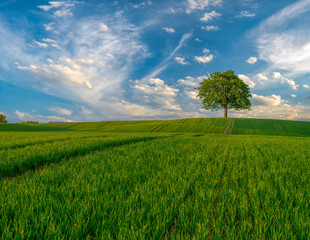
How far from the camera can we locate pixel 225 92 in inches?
2079

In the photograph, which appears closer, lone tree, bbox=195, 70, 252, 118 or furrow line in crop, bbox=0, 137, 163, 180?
furrow line in crop, bbox=0, 137, 163, 180

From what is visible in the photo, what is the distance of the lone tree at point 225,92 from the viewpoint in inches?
1964

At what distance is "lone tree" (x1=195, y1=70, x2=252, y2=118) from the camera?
49.9 metres

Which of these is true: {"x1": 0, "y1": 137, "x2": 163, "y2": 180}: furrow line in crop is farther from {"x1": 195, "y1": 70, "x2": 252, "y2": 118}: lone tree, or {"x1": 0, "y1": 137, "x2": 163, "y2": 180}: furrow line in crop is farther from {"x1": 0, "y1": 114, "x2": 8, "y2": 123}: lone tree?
{"x1": 0, "y1": 114, "x2": 8, "y2": 123}: lone tree

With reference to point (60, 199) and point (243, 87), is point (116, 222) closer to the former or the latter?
point (60, 199)

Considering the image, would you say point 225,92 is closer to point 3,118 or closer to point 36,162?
point 36,162

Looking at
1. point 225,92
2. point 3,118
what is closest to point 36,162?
point 225,92

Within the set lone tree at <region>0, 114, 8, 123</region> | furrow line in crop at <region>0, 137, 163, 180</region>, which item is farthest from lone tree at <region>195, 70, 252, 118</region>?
lone tree at <region>0, 114, 8, 123</region>

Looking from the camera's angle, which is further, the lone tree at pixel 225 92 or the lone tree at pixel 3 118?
the lone tree at pixel 3 118

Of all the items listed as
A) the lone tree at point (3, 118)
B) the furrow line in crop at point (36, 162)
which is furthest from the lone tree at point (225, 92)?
the lone tree at point (3, 118)

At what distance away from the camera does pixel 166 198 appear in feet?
7.81

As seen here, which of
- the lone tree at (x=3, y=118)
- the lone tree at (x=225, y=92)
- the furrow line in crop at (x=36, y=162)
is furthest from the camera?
the lone tree at (x=3, y=118)

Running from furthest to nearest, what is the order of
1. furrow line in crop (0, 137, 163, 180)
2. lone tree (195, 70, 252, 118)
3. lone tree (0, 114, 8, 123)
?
lone tree (0, 114, 8, 123)
lone tree (195, 70, 252, 118)
furrow line in crop (0, 137, 163, 180)

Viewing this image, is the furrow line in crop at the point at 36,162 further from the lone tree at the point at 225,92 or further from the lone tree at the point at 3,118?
the lone tree at the point at 3,118
